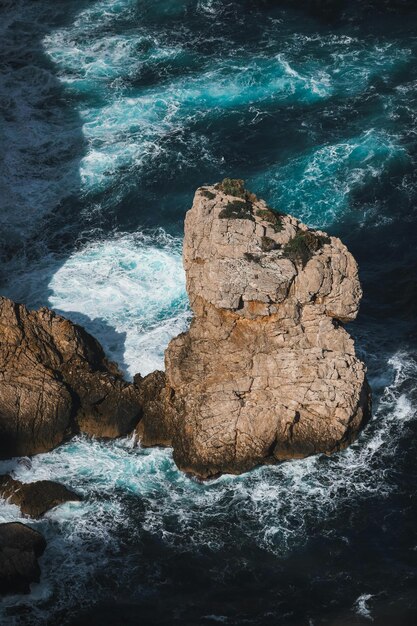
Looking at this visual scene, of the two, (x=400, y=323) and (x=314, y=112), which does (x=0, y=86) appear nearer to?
(x=314, y=112)

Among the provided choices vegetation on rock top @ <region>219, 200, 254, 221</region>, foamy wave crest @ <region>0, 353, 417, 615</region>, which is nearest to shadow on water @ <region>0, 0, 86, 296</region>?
foamy wave crest @ <region>0, 353, 417, 615</region>

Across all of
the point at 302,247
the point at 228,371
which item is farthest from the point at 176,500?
the point at 302,247

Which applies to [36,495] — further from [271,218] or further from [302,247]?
[271,218]

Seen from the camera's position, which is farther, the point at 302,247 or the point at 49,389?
the point at 49,389

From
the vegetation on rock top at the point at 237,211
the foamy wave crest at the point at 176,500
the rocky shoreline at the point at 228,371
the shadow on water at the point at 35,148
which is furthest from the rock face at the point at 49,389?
the vegetation on rock top at the point at 237,211

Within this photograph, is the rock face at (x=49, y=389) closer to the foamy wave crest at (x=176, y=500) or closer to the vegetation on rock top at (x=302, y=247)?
the foamy wave crest at (x=176, y=500)

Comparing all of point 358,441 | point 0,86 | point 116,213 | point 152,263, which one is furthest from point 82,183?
point 358,441

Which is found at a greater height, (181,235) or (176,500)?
(181,235)
